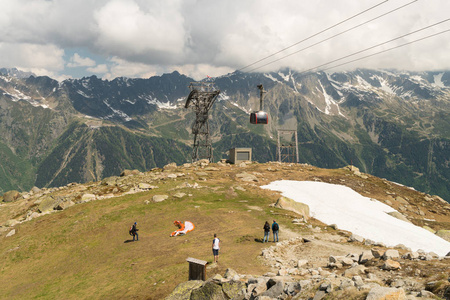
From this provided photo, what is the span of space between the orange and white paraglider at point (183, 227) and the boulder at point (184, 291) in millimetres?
14232

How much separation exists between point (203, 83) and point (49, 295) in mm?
59922

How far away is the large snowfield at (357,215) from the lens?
112ft

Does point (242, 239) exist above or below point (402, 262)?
below

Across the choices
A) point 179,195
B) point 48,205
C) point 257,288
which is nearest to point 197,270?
point 257,288

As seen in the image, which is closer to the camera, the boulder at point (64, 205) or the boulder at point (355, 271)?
the boulder at point (355, 271)

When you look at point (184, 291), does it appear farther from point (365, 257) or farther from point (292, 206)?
point (292, 206)

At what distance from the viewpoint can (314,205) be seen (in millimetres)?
45625

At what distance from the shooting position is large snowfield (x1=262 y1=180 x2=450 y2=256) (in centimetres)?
3419

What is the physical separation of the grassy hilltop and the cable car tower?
2182cm

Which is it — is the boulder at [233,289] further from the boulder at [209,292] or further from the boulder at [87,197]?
the boulder at [87,197]

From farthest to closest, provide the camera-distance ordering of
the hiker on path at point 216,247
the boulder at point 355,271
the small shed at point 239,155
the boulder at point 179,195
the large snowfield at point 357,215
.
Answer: the small shed at point 239,155
the boulder at point 179,195
the large snowfield at point 357,215
the hiker on path at point 216,247
the boulder at point 355,271

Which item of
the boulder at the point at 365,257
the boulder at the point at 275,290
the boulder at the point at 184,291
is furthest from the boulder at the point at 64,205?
the boulder at the point at 365,257

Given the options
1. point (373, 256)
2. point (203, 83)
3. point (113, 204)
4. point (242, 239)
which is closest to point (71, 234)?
point (113, 204)

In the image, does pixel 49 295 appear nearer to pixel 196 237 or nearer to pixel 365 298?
pixel 196 237
